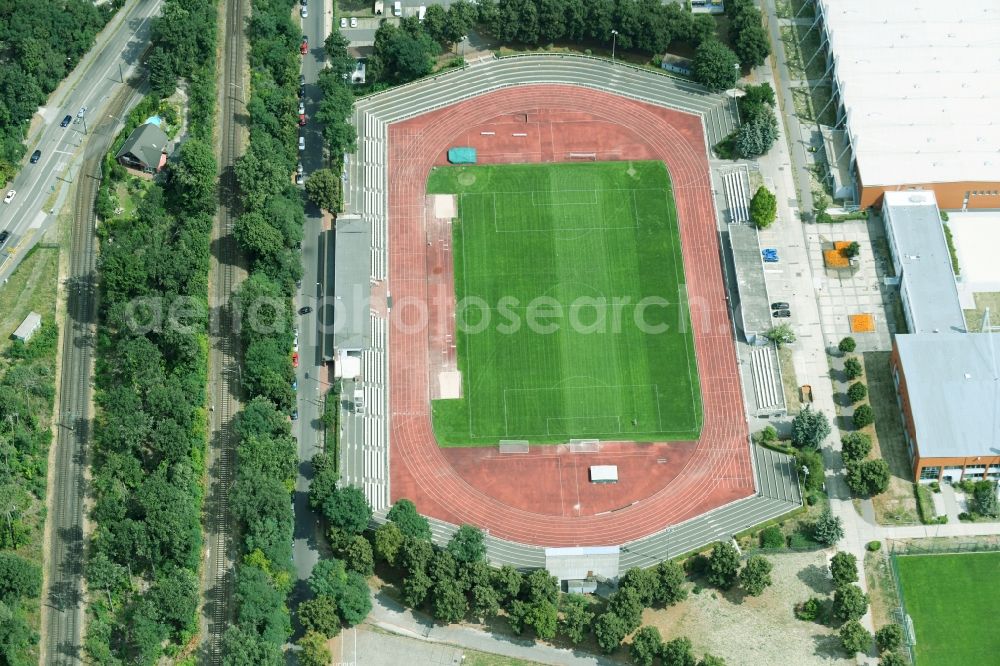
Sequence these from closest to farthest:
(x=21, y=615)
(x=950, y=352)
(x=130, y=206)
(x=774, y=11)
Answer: (x=21, y=615)
(x=950, y=352)
(x=130, y=206)
(x=774, y=11)

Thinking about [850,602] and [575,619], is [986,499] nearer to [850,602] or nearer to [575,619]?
[850,602]

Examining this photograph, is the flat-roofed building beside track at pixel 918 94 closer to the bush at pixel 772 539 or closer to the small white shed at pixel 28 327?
the bush at pixel 772 539

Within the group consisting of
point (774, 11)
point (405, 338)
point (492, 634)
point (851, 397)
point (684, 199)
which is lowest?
point (492, 634)

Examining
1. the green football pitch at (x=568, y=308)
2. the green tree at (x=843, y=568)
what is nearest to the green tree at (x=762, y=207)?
the green football pitch at (x=568, y=308)

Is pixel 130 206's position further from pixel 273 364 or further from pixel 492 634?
→ pixel 492 634

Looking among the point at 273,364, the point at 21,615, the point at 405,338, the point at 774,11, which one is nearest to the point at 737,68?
the point at 774,11
